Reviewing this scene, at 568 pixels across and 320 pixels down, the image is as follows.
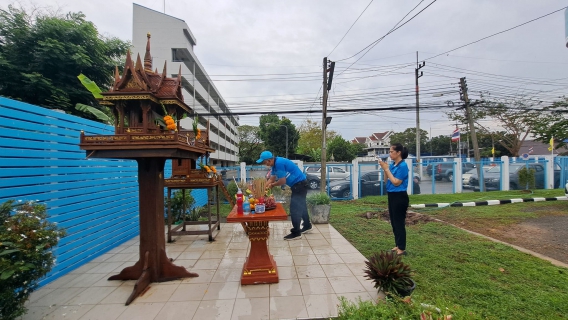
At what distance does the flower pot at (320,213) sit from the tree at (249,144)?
32.7 meters

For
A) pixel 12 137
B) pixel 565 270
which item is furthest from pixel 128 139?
pixel 565 270

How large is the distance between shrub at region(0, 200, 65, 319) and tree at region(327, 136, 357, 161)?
2980 cm

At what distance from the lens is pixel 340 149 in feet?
103

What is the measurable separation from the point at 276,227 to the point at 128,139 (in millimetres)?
4067

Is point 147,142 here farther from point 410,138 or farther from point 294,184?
point 410,138

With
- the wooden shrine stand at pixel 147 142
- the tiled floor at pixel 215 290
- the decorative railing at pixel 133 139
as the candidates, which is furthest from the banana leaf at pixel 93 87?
the tiled floor at pixel 215 290

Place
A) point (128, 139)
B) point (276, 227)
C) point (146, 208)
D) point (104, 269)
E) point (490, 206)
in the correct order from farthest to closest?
point (490, 206)
point (276, 227)
point (104, 269)
point (146, 208)
point (128, 139)

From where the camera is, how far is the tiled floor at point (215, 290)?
2639 millimetres

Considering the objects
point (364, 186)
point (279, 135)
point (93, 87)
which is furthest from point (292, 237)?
point (279, 135)

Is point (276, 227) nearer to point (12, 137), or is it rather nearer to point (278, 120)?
point (12, 137)

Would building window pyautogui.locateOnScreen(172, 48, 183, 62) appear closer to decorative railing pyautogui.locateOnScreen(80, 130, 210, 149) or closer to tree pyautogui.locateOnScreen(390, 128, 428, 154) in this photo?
decorative railing pyautogui.locateOnScreen(80, 130, 210, 149)

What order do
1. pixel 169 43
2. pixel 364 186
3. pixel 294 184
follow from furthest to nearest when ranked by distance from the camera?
1. pixel 169 43
2. pixel 364 186
3. pixel 294 184

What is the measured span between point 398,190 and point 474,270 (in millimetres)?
1328

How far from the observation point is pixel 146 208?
10.6ft
